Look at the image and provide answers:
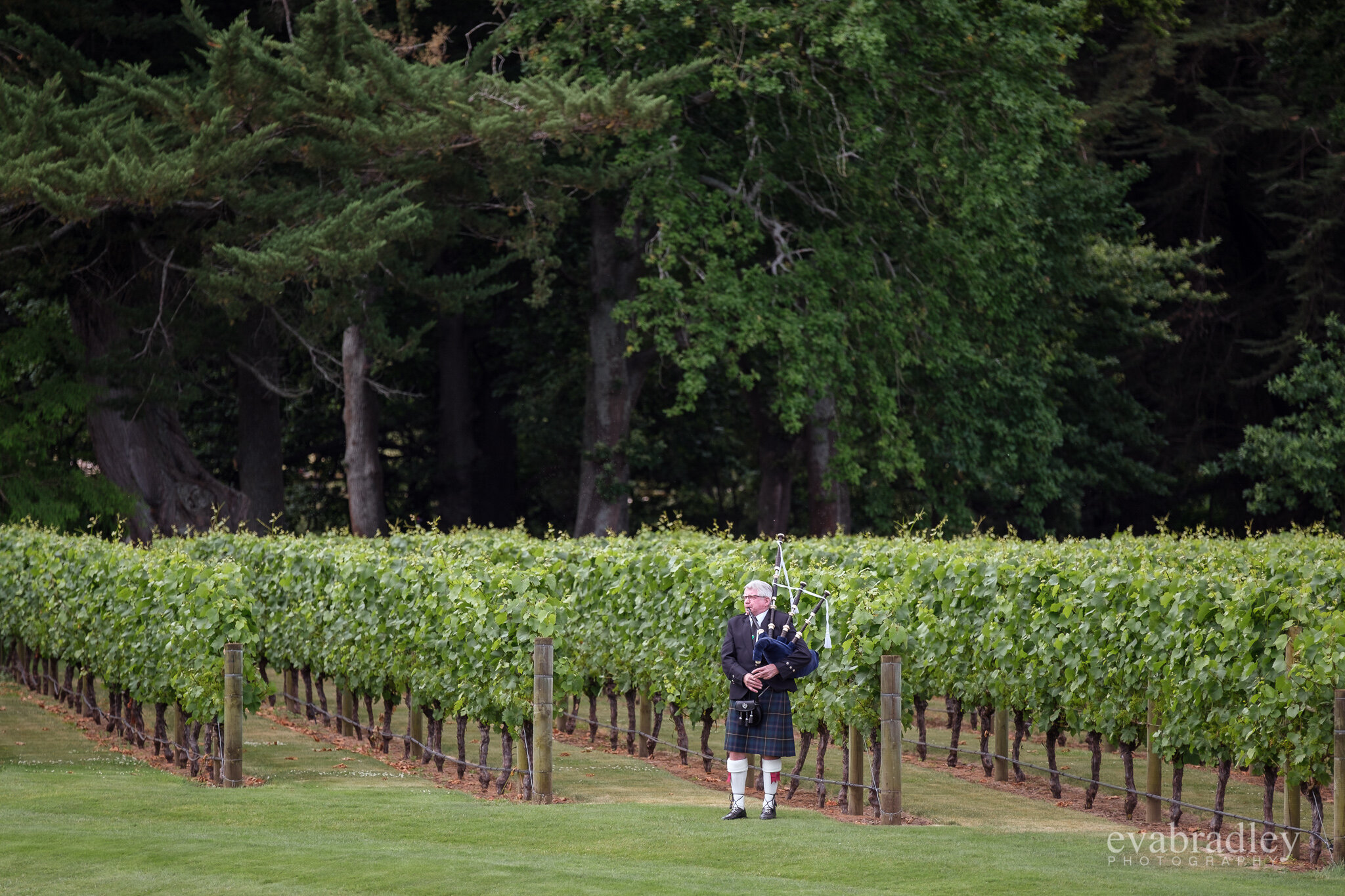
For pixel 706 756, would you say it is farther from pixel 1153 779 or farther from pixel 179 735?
pixel 179 735

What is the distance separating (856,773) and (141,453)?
57.7ft

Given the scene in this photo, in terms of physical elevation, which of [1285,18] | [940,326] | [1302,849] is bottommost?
[1302,849]

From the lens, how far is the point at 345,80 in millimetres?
22500

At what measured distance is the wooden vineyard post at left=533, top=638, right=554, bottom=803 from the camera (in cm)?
1152

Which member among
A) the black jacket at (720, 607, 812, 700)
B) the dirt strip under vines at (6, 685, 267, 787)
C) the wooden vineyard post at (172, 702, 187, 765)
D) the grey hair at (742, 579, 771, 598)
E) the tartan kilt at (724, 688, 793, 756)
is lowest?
the dirt strip under vines at (6, 685, 267, 787)

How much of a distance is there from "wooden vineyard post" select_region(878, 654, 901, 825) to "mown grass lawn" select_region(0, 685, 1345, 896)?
0.39 meters

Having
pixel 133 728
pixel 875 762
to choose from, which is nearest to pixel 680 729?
pixel 875 762

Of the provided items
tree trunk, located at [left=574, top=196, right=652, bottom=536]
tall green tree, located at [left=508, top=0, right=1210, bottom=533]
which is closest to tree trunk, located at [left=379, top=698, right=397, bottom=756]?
tall green tree, located at [left=508, top=0, right=1210, bottom=533]

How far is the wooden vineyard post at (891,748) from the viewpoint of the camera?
10.8 meters

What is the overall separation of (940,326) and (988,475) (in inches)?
173

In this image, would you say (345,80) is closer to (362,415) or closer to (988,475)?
(362,415)

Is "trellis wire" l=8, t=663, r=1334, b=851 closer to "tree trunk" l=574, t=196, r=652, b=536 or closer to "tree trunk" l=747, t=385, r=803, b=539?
"tree trunk" l=574, t=196, r=652, b=536

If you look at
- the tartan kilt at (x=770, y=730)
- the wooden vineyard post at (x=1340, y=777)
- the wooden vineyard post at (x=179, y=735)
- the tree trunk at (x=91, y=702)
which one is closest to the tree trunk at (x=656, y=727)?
the wooden vineyard post at (x=179, y=735)

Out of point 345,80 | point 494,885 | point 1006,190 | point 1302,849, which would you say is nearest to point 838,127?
point 1006,190
